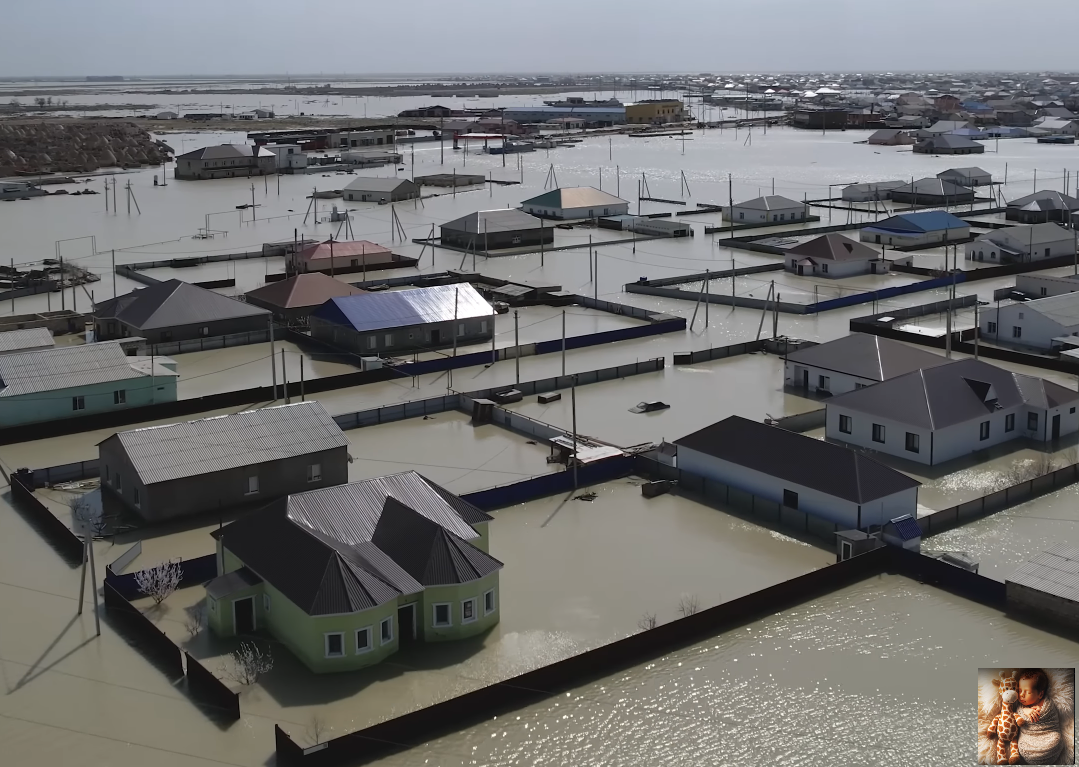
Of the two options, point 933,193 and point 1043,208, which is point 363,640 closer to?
point 1043,208

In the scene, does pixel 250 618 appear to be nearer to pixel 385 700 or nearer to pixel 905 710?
pixel 385 700

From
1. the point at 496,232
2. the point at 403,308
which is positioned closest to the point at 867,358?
the point at 403,308

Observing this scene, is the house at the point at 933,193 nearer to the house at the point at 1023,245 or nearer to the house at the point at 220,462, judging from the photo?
the house at the point at 1023,245

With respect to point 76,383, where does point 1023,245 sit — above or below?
above

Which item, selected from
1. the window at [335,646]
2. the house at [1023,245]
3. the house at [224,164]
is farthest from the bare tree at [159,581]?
the house at [224,164]

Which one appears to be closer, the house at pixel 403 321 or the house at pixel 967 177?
Result: the house at pixel 403 321

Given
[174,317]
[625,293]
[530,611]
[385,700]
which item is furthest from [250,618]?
[625,293]
